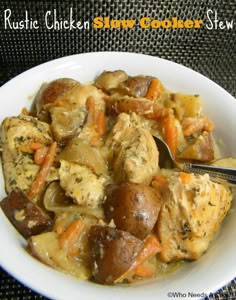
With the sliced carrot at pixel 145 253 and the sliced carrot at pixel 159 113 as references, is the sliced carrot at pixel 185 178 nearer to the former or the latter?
the sliced carrot at pixel 145 253

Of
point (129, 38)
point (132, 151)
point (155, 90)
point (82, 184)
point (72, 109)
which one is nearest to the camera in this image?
point (82, 184)

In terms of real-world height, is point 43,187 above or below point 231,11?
below

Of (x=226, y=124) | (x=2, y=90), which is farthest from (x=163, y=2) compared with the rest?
(x=2, y=90)

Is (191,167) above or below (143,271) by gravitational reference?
above

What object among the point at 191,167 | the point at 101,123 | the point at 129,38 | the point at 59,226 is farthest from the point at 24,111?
the point at 129,38

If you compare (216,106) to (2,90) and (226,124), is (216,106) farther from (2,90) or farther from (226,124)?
(2,90)

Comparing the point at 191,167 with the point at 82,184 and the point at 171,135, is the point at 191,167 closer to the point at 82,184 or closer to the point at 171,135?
the point at 171,135
